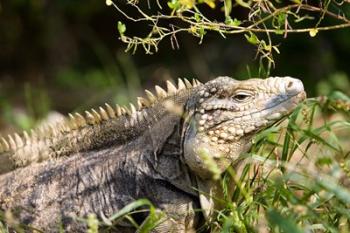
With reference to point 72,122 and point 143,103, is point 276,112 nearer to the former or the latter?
point 143,103

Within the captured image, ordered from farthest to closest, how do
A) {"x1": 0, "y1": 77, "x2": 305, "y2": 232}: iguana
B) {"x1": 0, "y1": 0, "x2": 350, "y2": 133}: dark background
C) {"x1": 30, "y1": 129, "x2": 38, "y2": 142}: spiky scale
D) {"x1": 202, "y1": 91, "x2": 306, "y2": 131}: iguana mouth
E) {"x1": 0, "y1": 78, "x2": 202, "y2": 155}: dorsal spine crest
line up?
{"x1": 0, "y1": 0, "x2": 350, "y2": 133}: dark background
{"x1": 30, "y1": 129, "x2": 38, "y2": 142}: spiky scale
{"x1": 0, "y1": 78, "x2": 202, "y2": 155}: dorsal spine crest
{"x1": 0, "y1": 77, "x2": 305, "y2": 232}: iguana
{"x1": 202, "y1": 91, "x2": 306, "y2": 131}: iguana mouth

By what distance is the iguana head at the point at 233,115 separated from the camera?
16.4ft

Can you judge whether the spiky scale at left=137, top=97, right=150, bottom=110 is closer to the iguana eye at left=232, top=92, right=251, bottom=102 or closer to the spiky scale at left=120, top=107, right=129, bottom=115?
the spiky scale at left=120, top=107, right=129, bottom=115

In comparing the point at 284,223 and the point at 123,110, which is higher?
the point at 123,110

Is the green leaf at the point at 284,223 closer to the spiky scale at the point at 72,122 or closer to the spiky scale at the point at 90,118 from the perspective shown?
the spiky scale at the point at 90,118

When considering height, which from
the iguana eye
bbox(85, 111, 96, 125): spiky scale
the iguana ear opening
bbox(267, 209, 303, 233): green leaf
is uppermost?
bbox(85, 111, 96, 125): spiky scale

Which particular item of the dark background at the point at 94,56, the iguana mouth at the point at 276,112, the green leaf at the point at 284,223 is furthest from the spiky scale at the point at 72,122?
the dark background at the point at 94,56

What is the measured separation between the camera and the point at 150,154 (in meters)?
5.28

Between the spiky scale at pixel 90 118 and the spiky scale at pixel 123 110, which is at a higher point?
the spiky scale at pixel 90 118

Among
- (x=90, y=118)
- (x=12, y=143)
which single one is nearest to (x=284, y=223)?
(x=90, y=118)

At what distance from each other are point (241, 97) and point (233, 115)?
12 cm

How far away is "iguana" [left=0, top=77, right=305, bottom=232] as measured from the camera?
16.6 feet

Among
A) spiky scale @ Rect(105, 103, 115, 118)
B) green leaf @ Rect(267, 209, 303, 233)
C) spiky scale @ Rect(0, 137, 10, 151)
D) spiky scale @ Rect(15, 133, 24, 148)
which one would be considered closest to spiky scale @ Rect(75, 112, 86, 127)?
spiky scale @ Rect(105, 103, 115, 118)

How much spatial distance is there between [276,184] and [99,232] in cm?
127
